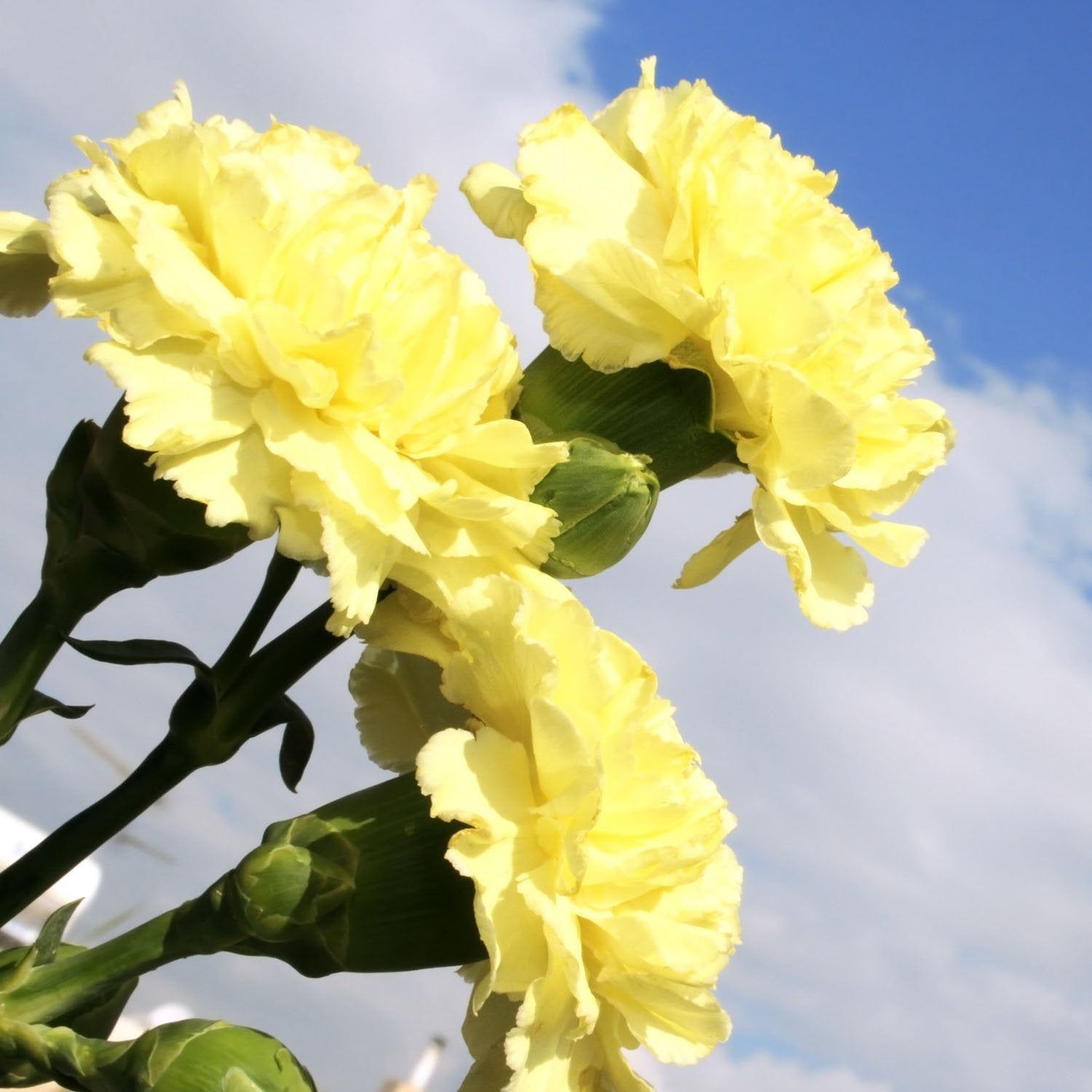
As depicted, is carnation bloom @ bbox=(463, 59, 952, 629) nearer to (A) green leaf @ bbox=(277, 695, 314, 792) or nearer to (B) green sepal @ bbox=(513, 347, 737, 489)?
(B) green sepal @ bbox=(513, 347, 737, 489)

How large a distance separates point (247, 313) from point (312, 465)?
0.07m

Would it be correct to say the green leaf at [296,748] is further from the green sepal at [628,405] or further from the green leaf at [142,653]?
the green sepal at [628,405]

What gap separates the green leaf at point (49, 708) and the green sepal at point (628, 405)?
276mm

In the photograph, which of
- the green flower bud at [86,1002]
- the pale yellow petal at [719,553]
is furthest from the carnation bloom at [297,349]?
the green flower bud at [86,1002]

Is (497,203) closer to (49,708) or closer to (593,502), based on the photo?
(593,502)

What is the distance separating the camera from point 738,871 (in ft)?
1.95

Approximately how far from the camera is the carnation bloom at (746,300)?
1.94 feet

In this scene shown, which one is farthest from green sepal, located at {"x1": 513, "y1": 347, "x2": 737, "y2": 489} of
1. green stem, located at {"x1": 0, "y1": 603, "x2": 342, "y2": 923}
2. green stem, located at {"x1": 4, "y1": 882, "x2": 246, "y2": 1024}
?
green stem, located at {"x1": 4, "y1": 882, "x2": 246, "y2": 1024}

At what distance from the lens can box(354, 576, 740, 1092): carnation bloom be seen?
52 centimetres

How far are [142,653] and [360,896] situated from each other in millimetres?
166

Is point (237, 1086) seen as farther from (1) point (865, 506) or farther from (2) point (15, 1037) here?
(1) point (865, 506)

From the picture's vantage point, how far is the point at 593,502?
1.88 feet

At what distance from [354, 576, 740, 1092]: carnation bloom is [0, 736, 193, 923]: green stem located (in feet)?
0.50

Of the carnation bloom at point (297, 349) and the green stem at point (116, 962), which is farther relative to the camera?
the green stem at point (116, 962)
